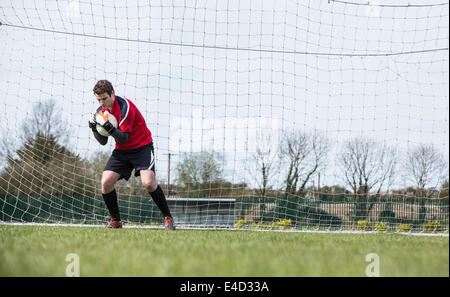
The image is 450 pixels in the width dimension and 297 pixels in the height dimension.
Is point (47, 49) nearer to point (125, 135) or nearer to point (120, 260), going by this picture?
point (125, 135)

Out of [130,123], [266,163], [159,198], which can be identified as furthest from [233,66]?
[266,163]

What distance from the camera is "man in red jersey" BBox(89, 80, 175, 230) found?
4.61 m

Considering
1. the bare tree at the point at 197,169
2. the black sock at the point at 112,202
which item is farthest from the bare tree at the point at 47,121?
the black sock at the point at 112,202

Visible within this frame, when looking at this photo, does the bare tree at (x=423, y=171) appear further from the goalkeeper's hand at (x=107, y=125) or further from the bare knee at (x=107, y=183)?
the goalkeeper's hand at (x=107, y=125)

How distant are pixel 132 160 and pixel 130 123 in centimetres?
46

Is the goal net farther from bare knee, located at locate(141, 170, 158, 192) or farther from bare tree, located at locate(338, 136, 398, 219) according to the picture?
bare tree, located at locate(338, 136, 398, 219)

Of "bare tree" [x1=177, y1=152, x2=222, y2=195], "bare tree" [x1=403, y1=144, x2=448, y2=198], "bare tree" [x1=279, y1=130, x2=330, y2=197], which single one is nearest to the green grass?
"bare tree" [x1=403, y1=144, x2=448, y2=198]

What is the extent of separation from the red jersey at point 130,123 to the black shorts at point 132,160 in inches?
2.4

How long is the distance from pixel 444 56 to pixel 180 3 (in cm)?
455

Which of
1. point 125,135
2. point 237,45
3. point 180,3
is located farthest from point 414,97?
point 125,135

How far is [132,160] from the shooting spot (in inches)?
190

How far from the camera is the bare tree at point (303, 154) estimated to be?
1321cm

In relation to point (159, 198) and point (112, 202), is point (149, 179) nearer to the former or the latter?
point (159, 198)

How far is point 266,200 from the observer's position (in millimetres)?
12133
